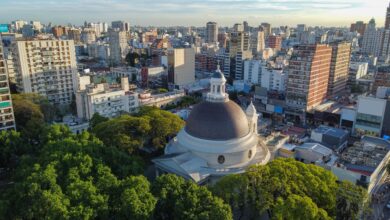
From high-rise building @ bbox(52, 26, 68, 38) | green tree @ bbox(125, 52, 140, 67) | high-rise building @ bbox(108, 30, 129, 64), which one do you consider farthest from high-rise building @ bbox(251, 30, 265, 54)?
high-rise building @ bbox(52, 26, 68, 38)

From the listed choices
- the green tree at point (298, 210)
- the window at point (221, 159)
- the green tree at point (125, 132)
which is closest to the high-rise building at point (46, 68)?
the green tree at point (125, 132)

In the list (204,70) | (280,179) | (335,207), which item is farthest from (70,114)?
(204,70)

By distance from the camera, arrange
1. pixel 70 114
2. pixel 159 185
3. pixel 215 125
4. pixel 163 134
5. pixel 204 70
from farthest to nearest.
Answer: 1. pixel 204 70
2. pixel 70 114
3. pixel 163 134
4. pixel 215 125
5. pixel 159 185

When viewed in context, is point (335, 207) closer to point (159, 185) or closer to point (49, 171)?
point (159, 185)

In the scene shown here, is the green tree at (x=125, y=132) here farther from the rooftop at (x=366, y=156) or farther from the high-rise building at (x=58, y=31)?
the high-rise building at (x=58, y=31)

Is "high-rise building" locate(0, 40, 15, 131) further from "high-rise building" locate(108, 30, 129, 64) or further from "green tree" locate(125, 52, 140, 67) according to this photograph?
"high-rise building" locate(108, 30, 129, 64)

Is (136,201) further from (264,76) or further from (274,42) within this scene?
(274,42)

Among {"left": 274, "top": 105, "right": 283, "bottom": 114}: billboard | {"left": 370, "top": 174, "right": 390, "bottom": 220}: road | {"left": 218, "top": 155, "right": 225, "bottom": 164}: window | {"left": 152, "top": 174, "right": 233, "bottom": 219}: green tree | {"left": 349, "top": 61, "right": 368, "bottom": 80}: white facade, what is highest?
{"left": 349, "top": 61, "right": 368, "bottom": 80}: white facade
